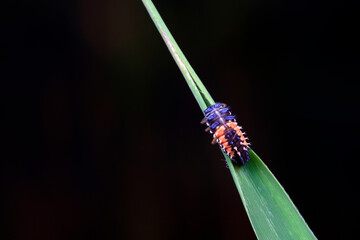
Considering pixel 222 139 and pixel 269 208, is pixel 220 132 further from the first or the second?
pixel 269 208

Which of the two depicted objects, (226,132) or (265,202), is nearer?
(265,202)

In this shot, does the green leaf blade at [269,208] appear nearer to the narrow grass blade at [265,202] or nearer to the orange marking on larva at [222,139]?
the narrow grass blade at [265,202]

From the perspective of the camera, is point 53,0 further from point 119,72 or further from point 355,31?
point 355,31

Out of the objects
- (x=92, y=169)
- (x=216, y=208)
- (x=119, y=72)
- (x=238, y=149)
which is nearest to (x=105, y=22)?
(x=119, y=72)

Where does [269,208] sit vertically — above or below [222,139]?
below

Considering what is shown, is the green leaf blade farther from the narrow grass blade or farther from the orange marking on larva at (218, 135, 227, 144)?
the orange marking on larva at (218, 135, 227, 144)

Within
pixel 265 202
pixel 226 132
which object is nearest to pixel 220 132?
pixel 226 132
